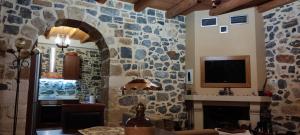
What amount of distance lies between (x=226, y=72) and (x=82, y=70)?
4.30 m

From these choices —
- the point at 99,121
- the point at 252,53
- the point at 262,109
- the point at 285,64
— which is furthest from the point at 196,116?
the point at 99,121

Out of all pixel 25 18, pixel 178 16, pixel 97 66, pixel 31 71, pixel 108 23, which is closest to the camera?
pixel 31 71

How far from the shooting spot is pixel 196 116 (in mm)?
5359

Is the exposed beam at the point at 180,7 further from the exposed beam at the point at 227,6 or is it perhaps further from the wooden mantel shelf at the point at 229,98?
the wooden mantel shelf at the point at 229,98

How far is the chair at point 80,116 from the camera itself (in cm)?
314

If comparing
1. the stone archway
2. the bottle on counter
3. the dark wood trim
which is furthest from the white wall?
the bottle on counter

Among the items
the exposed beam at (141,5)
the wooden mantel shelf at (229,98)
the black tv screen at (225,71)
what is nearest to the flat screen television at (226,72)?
the black tv screen at (225,71)

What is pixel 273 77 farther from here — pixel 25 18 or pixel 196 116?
pixel 25 18

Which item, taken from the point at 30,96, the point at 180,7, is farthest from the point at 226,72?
the point at 30,96

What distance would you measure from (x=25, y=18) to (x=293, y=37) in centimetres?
520

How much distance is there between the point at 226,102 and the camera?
5.20 metres

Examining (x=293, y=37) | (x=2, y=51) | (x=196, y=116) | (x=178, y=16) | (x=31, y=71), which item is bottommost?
(x=196, y=116)

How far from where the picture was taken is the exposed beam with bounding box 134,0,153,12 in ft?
15.5

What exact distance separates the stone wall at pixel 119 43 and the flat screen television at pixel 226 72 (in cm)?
54
